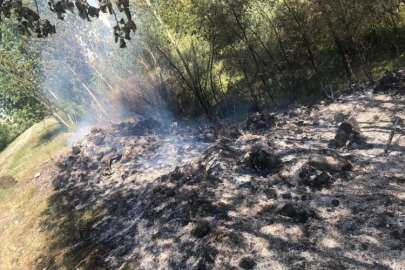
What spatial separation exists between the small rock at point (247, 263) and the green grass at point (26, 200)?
720 cm

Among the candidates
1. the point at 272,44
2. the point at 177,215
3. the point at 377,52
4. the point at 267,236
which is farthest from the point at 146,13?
the point at 267,236

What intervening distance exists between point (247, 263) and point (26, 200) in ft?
45.5

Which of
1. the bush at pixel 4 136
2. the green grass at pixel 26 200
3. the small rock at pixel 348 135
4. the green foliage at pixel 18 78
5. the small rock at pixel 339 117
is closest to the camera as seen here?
the small rock at pixel 348 135

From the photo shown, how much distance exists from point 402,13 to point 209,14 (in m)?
8.65

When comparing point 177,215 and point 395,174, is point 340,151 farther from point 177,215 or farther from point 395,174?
point 177,215

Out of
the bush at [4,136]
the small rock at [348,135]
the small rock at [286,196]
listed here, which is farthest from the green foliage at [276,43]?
the bush at [4,136]

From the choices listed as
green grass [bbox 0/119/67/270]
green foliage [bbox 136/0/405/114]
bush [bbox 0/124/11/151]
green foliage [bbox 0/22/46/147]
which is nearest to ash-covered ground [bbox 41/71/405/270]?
green grass [bbox 0/119/67/270]

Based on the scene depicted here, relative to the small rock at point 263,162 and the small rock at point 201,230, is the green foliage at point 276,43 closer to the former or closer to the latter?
the small rock at point 263,162

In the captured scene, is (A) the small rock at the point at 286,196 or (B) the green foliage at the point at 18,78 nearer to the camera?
(A) the small rock at the point at 286,196

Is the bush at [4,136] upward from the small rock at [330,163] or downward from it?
upward

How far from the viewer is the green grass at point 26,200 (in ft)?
31.3

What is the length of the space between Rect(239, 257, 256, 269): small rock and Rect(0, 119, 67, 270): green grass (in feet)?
23.6

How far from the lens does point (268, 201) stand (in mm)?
6328

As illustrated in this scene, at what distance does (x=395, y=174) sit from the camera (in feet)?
19.0
